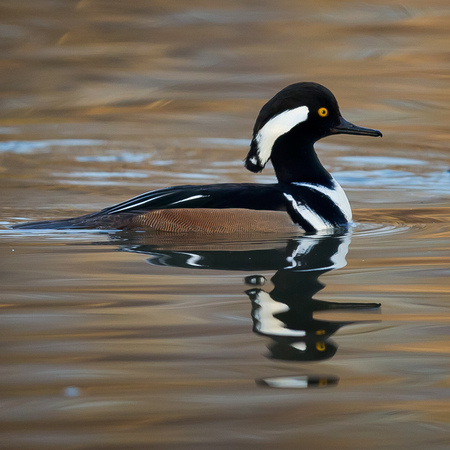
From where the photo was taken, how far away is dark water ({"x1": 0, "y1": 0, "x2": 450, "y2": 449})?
320 cm

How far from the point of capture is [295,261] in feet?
18.3

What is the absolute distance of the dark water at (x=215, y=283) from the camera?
3199 millimetres

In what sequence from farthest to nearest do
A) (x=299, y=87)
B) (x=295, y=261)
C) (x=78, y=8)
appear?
1. (x=78, y=8)
2. (x=299, y=87)
3. (x=295, y=261)

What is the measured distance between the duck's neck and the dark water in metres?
0.54

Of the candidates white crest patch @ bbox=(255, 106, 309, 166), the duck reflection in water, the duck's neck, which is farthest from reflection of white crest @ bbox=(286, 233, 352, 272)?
white crest patch @ bbox=(255, 106, 309, 166)

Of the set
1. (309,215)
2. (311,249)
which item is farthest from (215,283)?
(309,215)

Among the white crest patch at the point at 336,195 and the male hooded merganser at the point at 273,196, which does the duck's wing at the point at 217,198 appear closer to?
the male hooded merganser at the point at 273,196

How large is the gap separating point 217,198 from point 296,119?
0.91 metres

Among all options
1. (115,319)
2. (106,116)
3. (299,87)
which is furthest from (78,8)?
(115,319)

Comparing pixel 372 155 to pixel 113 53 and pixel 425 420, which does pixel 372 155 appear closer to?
pixel 113 53

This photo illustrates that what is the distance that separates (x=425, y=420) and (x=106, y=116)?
10228 millimetres

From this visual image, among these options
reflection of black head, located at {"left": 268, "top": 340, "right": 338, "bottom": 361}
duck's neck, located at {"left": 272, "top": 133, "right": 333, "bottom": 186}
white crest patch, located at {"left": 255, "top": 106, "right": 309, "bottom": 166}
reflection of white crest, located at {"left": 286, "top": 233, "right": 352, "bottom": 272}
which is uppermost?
white crest patch, located at {"left": 255, "top": 106, "right": 309, "bottom": 166}

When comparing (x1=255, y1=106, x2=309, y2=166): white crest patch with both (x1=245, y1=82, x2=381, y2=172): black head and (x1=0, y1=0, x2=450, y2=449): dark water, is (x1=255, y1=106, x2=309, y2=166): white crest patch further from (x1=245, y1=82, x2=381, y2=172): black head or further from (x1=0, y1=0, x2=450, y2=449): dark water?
(x1=0, y1=0, x2=450, y2=449): dark water

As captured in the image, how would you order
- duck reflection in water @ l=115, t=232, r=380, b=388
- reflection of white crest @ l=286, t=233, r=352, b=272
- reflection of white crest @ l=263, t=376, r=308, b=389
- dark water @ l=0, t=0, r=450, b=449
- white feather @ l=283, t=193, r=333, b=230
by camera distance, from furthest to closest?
white feather @ l=283, t=193, r=333, b=230, reflection of white crest @ l=286, t=233, r=352, b=272, duck reflection in water @ l=115, t=232, r=380, b=388, reflection of white crest @ l=263, t=376, r=308, b=389, dark water @ l=0, t=0, r=450, b=449
